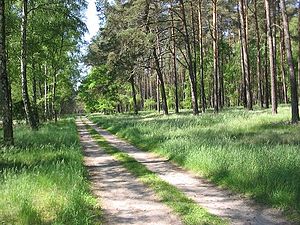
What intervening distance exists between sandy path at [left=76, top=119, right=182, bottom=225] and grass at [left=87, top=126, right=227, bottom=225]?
172mm

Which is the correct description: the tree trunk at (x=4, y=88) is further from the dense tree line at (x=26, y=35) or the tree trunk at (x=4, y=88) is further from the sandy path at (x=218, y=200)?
the sandy path at (x=218, y=200)

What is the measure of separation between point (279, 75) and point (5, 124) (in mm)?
51313

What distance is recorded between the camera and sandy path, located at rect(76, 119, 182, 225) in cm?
722

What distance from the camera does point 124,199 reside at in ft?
28.8

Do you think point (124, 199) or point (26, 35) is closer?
point (124, 199)

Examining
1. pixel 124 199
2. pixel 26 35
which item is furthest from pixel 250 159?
pixel 26 35

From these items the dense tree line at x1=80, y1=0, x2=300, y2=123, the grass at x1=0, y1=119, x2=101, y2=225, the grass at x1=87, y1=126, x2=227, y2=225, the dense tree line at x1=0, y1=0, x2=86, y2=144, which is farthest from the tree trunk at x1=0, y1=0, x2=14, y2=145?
the dense tree line at x1=80, y1=0, x2=300, y2=123

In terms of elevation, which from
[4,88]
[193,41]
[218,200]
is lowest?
[218,200]

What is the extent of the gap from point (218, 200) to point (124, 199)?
2074 mm

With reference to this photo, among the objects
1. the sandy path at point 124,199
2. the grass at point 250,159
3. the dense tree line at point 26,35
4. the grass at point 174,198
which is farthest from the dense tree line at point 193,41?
the sandy path at point 124,199

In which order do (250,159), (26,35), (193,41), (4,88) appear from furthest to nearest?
(193,41), (26,35), (4,88), (250,159)

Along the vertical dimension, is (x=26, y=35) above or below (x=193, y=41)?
below

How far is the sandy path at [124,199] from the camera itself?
23.7ft

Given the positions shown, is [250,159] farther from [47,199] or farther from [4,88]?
[4,88]
